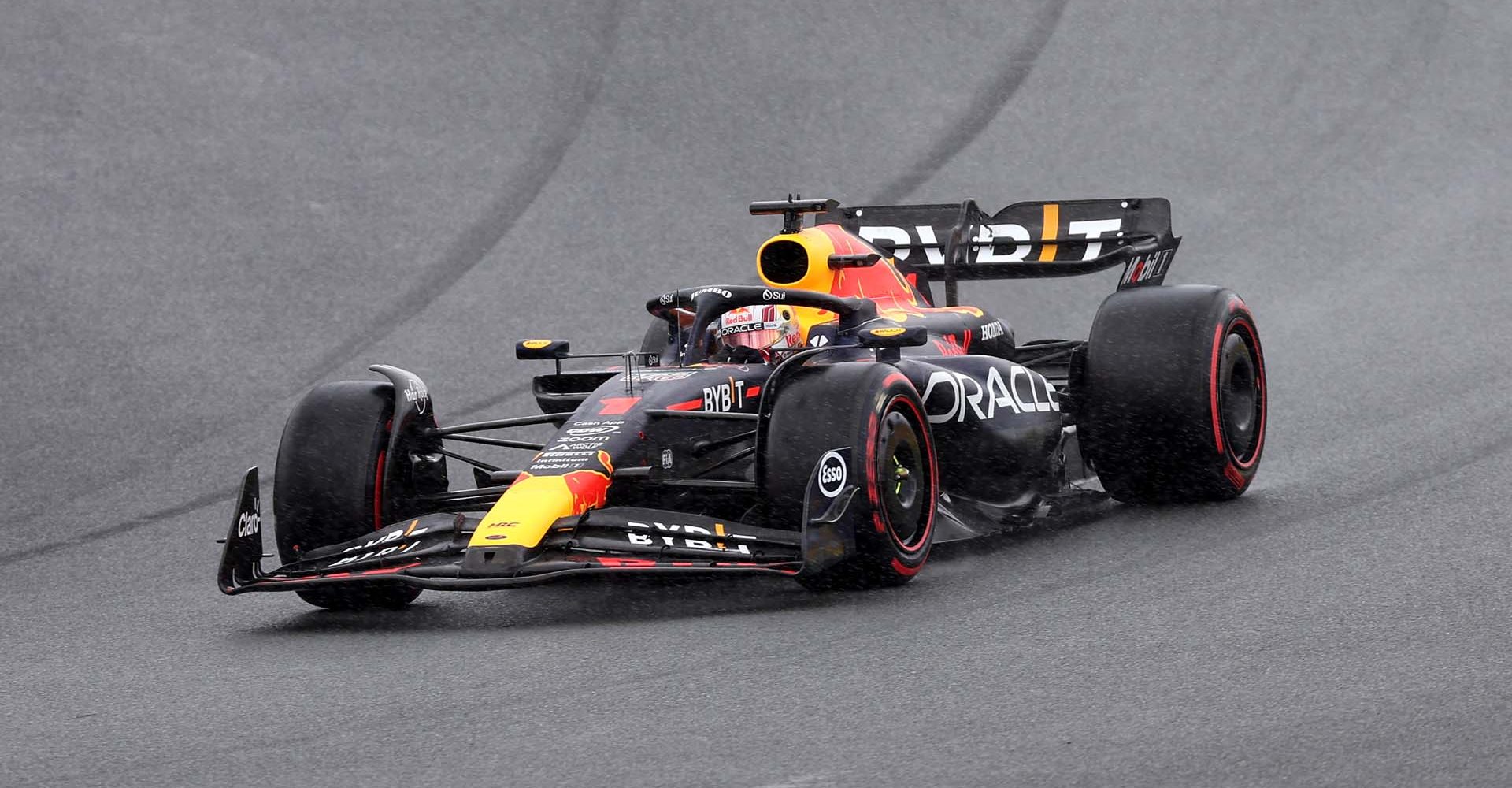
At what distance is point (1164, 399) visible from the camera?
29.0ft

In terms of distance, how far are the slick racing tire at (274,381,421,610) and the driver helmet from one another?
1763 millimetres

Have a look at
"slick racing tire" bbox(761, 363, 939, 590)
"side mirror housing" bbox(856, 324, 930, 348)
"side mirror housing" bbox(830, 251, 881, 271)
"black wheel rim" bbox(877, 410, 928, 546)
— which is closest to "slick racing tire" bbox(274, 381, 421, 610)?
"slick racing tire" bbox(761, 363, 939, 590)

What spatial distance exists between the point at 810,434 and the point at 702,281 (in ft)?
25.0

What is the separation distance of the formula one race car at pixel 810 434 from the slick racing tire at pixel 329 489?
0.01 meters

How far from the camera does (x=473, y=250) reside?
15.0 metres

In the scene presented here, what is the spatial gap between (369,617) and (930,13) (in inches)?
591

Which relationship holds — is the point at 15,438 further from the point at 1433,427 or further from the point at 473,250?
the point at 1433,427

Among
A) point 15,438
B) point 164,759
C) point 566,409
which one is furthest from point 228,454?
point 164,759

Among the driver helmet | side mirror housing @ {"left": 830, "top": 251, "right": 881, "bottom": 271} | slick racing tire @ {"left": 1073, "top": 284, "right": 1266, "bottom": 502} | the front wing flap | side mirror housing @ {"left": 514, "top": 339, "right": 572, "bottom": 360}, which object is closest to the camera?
the front wing flap

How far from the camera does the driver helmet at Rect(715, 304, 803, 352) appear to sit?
8586mm

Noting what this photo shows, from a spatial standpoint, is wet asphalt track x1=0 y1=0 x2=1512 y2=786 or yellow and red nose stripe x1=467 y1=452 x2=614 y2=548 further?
yellow and red nose stripe x1=467 y1=452 x2=614 y2=548

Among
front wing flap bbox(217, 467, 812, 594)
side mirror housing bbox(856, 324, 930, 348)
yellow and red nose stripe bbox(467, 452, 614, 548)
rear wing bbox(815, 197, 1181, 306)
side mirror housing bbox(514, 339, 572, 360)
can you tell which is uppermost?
rear wing bbox(815, 197, 1181, 306)

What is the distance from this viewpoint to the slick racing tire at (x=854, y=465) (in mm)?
6988

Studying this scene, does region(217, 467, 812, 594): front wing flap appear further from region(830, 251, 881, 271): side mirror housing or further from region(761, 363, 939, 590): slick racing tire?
region(830, 251, 881, 271): side mirror housing
